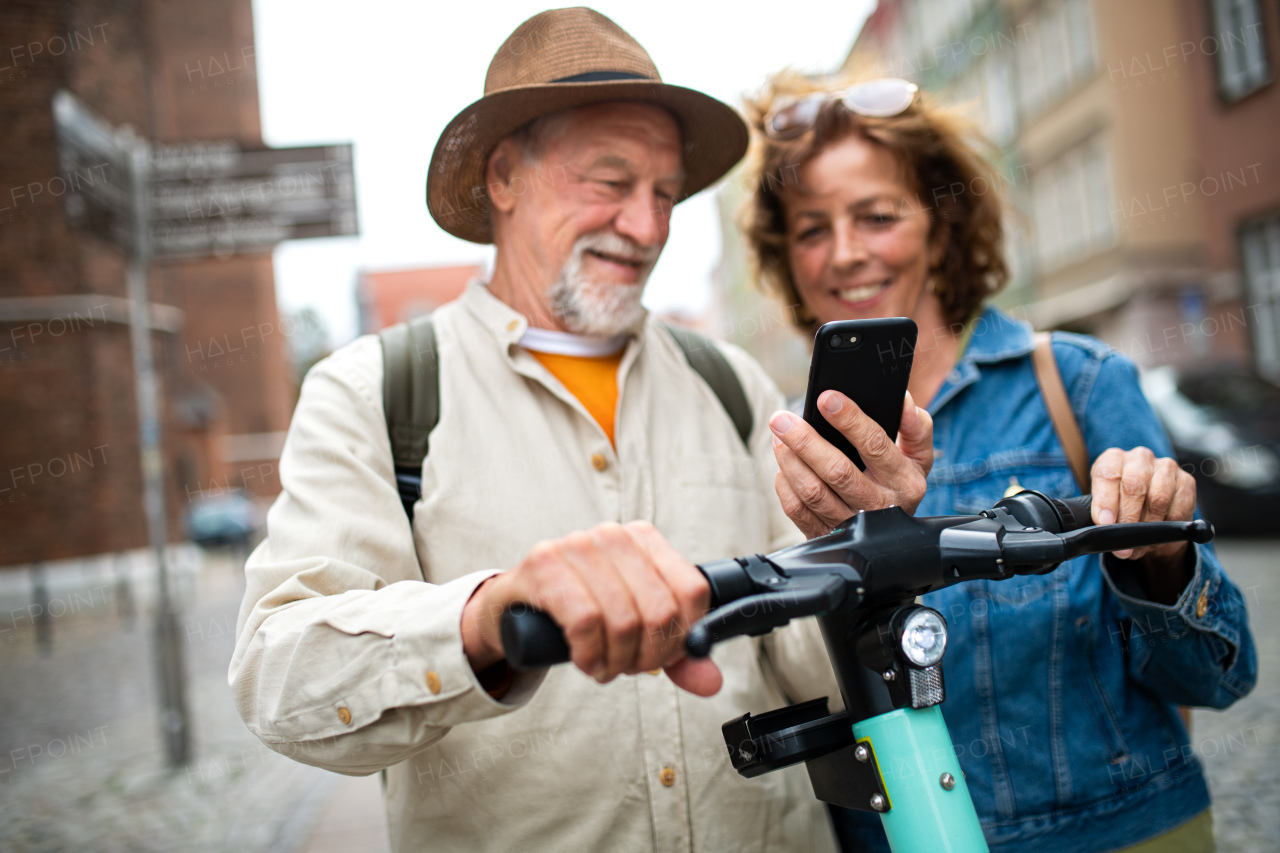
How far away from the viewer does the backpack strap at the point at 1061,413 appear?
6.18 ft

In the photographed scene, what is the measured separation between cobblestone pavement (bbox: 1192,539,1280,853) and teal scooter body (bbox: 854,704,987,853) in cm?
289

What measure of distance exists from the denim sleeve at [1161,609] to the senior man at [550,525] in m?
0.62

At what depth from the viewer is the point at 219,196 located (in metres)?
5.16

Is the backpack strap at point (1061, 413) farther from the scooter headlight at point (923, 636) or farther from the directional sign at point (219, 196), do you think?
the directional sign at point (219, 196)

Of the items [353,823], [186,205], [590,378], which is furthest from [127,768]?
[590,378]

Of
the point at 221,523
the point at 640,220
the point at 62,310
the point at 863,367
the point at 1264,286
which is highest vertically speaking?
the point at 62,310

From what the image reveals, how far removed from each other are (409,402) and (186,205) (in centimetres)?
439

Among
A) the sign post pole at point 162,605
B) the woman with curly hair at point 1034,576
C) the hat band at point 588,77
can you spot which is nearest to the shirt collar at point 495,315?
the hat band at point 588,77

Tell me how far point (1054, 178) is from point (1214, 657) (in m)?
20.4

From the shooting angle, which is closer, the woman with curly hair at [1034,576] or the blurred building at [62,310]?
the woman with curly hair at [1034,576]

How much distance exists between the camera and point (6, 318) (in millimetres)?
12148

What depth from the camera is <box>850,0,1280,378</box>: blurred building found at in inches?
543

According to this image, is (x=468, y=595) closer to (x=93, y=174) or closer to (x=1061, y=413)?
(x=1061, y=413)

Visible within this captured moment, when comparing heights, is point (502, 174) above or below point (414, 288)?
below
